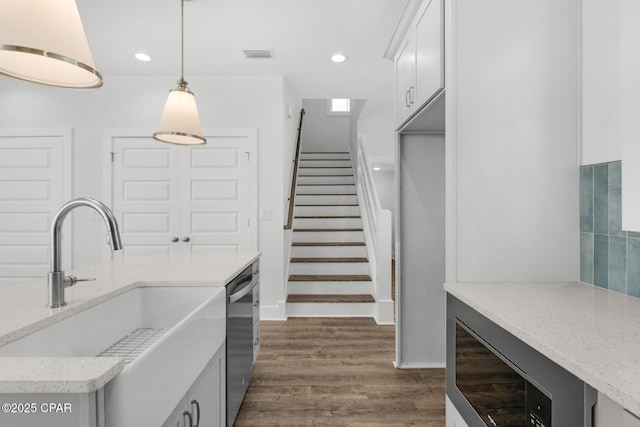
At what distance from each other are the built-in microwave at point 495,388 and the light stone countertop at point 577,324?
0.39ft

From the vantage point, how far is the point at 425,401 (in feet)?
7.77

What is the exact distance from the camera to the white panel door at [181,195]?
414 cm

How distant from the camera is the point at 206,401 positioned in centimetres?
149

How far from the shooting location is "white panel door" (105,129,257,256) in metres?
4.14

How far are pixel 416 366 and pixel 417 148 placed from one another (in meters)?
1.67

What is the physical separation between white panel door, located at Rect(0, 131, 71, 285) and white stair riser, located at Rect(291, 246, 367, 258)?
106 inches

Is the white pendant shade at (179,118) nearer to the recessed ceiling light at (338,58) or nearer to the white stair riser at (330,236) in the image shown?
the recessed ceiling light at (338,58)

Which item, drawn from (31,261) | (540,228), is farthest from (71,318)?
(31,261)

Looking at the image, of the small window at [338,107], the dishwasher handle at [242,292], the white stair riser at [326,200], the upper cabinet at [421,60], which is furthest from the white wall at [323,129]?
the dishwasher handle at [242,292]

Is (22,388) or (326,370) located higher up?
(22,388)

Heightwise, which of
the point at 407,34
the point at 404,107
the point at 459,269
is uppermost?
the point at 407,34

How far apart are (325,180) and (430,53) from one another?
486 cm

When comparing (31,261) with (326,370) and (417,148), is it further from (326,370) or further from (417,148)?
(417,148)

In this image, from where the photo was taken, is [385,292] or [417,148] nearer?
[417,148]
